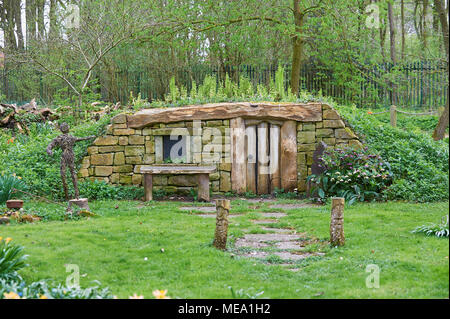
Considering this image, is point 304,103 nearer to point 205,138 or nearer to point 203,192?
point 205,138

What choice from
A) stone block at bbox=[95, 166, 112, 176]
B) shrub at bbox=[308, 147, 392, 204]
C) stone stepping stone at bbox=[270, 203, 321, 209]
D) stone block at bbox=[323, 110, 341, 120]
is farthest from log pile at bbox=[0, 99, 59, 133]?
shrub at bbox=[308, 147, 392, 204]

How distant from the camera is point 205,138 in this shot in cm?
1062

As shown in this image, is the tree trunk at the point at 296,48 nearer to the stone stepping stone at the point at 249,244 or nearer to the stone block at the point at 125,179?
the stone block at the point at 125,179

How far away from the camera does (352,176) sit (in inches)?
368

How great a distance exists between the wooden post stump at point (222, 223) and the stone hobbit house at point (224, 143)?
14.7ft

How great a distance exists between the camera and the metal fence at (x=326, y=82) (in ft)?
57.6

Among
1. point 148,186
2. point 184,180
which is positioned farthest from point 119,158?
point 184,180

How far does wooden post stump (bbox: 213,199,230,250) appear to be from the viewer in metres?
6.02

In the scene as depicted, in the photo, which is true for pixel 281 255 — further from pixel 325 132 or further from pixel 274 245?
pixel 325 132

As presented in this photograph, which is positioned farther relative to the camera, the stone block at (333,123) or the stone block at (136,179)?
the stone block at (136,179)

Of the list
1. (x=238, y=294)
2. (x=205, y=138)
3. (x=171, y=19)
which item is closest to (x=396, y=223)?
(x=238, y=294)

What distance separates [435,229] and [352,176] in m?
3.08

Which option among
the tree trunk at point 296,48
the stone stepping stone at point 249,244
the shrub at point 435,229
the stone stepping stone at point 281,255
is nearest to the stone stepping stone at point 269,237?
the stone stepping stone at point 249,244

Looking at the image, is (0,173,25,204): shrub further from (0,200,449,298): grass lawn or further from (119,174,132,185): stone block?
(119,174,132,185): stone block
